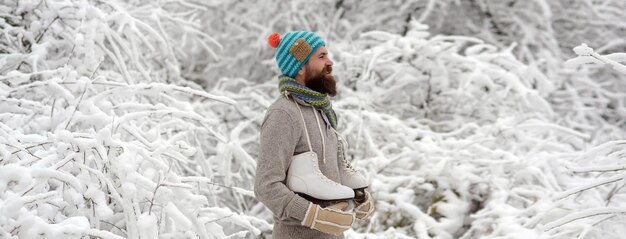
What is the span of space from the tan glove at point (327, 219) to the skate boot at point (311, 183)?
0.21ft

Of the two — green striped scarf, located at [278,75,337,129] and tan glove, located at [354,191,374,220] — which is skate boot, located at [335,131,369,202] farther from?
green striped scarf, located at [278,75,337,129]

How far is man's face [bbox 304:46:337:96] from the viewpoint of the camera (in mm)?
2119

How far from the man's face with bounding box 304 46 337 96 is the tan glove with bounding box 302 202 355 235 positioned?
1.56ft

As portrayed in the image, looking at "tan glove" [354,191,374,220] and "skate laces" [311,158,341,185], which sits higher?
"skate laces" [311,158,341,185]

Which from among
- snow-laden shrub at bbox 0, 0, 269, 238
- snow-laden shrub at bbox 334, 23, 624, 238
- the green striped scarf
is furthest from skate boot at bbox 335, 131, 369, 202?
snow-laden shrub at bbox 334, 23, 624, 238

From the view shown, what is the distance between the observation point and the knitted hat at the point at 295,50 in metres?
2.10

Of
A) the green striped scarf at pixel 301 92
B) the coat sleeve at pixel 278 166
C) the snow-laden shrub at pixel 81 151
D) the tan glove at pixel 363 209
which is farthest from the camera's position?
the tan glove at pixel 363 209

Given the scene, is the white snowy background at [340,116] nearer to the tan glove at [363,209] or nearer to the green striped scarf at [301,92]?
the green striped scarf at [301,92]

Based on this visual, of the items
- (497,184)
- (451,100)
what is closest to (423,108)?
(451,100)

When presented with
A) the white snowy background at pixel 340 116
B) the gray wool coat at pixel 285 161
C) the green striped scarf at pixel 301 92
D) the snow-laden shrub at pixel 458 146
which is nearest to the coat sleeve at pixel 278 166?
the gray wool coat at pixel 285 161

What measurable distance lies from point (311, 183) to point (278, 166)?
0.46 feet

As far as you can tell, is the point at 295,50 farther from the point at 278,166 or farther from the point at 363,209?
the point at 363,209

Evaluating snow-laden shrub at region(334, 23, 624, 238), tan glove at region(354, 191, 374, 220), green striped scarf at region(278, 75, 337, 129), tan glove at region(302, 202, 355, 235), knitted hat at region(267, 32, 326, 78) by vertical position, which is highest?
knitted hat at region(267, 32, 326, 78)

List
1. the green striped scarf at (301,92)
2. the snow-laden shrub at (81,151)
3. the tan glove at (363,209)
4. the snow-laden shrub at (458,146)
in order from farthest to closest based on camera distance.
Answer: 1. the snow-laden shrub at (458,146)
2. the tan glove at (363,209)
3. the green striped scarf at (301,92)
4. the snow-laden shrub at (81,151)
